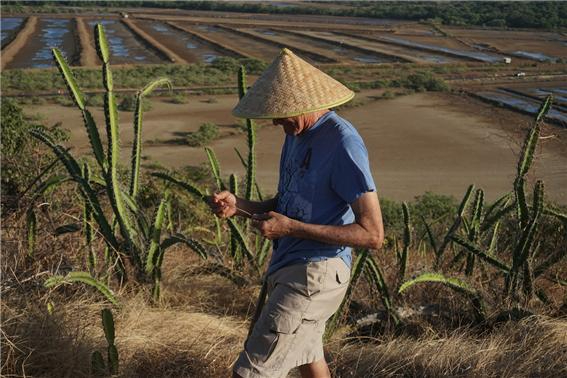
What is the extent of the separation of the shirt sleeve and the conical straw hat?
0.70 ft

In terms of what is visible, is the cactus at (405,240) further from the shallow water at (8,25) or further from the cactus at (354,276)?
the shallow water at (8,25)

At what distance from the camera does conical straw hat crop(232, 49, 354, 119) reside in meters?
2.21

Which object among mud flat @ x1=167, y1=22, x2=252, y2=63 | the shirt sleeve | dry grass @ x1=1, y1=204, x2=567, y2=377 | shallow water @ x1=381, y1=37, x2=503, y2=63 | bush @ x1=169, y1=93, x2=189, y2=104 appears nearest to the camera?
the shirt sleeve

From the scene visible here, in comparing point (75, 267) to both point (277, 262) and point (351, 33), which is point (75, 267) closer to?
point (277, 262)

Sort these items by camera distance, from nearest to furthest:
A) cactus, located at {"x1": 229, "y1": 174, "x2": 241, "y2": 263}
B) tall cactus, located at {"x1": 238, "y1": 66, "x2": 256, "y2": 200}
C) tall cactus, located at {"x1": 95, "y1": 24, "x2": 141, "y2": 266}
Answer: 1. tall cactus, located at {"x1": 95, "y1": 24, "x2": 141, "y2": 266}
2. tall cactus, located at {"x1": 238, "y1": 66, "x2": 256, "y2": 200}
3. cactus, located at {"x1": 229, "y1": 174, "x2": 241, "y2": 263}

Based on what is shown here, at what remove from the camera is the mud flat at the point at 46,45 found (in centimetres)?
2922

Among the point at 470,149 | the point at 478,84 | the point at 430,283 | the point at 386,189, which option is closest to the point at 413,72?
the point at 478,84

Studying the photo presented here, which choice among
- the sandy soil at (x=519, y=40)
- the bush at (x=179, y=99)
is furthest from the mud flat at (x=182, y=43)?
the sandy soil at (x=519, y=40)

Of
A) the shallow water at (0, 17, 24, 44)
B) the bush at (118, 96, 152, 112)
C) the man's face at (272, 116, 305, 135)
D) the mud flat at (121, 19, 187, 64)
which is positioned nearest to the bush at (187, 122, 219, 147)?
the bush at (118, 96, 152, 112)

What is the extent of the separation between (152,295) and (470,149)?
14397 millimetres

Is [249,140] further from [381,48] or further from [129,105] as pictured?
[381,48]

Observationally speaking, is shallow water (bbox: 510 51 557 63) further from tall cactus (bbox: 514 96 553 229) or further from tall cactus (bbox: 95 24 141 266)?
tall cactus (bbox: 95 24 141 266)

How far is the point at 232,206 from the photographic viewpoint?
2363 millimetres

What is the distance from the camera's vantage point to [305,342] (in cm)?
221
